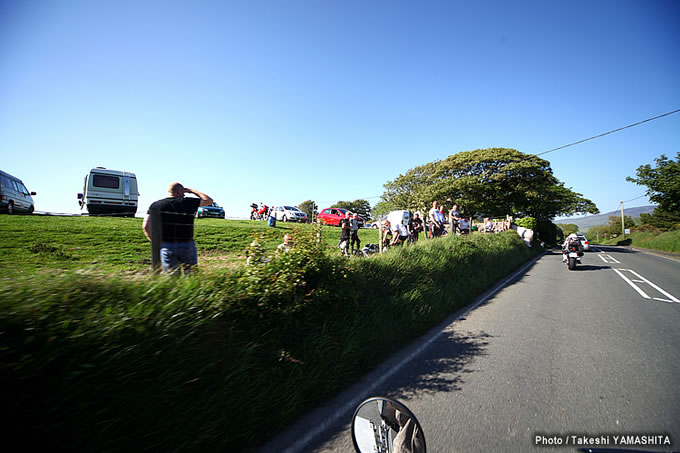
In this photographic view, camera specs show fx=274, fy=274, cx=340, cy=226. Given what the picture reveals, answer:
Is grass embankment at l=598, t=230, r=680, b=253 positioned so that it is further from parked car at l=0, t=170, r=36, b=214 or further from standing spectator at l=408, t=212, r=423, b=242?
parked car at l=0, t=170, r=36, b=214

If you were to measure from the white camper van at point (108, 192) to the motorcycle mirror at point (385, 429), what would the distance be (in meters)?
15.3

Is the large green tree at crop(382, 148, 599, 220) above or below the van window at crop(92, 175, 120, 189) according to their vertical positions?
above

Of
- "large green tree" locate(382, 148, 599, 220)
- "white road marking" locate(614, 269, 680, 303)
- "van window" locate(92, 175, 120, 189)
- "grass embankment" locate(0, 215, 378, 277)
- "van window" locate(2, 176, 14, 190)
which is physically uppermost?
"large green tree" locate(382, 148, 599, 220)

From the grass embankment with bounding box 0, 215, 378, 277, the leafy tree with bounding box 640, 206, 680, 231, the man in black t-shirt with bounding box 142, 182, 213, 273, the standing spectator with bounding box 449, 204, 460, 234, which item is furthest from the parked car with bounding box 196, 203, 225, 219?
the leafy tree with bounding box 640, 206, 680, 231

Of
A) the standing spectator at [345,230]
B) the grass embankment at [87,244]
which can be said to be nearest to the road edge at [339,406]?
the grass embankment at [87,244]

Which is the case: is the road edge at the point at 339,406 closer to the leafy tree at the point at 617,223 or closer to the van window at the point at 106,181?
the van window at the point at 106,181

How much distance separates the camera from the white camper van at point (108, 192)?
43.5ft

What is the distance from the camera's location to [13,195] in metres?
12.6

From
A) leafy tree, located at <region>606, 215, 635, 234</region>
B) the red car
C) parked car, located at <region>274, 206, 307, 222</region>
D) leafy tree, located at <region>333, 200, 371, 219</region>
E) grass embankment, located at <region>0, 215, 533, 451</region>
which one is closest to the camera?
grass embankment, located at <region>0, 215, 533, 451</region>

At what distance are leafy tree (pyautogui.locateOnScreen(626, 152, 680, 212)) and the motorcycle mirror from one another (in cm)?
3593

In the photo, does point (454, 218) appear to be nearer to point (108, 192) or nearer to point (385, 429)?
point (385, 429)

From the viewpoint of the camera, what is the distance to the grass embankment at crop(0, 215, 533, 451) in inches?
59.1

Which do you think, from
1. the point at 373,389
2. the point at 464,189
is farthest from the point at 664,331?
the point at 464,189

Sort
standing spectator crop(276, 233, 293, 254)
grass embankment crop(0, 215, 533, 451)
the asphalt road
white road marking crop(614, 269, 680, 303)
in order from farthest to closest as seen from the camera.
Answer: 1. white road marking crop(614, 269, 680, 303)
2. standing spectator crop(276, 233, 293, 254)
3. the asphalt road
4. grass embankment crop(0, 215, 533, 451)
